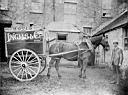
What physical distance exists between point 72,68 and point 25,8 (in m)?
1.33

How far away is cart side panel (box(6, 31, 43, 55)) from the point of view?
8.89 feet

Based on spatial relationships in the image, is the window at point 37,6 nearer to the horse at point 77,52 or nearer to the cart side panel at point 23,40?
the cart side panel at point 23,40

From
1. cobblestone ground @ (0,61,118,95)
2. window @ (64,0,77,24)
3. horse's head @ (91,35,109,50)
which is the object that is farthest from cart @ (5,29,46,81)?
horse's head @ (91,35,109,50)

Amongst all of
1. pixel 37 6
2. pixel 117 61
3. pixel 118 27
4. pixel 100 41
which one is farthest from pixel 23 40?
pixel 118 27

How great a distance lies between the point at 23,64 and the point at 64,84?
78 cm

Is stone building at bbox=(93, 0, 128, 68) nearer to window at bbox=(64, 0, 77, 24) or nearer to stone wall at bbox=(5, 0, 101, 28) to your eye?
stone wall at bbox=(5, 0, 101, 28)

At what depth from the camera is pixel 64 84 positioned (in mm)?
2676

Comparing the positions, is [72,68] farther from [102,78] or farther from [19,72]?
[19,72]

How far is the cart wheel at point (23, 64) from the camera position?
268 centimetres

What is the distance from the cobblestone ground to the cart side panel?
38 cm

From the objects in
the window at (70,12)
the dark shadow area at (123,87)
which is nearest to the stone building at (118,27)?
the dark shadow area at (123,87)

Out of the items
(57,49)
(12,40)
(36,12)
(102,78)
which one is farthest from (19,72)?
(102,78)

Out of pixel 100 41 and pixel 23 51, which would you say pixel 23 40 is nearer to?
pixel 23 51

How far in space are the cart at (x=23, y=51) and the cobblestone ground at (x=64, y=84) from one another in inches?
5.1
